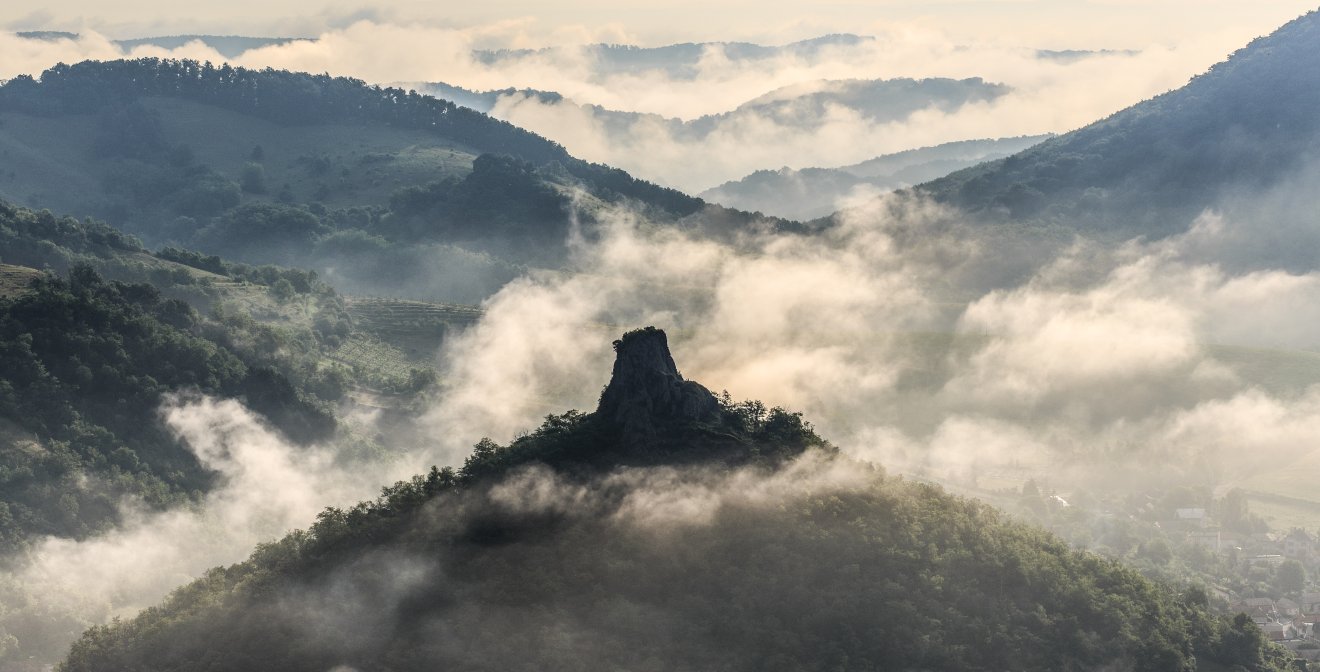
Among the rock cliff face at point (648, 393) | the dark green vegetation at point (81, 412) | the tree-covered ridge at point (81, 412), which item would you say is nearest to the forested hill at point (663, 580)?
the rock cliff face at point (648, 393)

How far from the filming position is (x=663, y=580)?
97938 mm

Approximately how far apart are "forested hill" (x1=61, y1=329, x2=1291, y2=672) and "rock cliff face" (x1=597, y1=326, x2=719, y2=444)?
190mm

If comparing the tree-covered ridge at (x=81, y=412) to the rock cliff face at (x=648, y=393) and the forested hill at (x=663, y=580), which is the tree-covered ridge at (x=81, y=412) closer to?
the forested hill at (x=663, y=580)

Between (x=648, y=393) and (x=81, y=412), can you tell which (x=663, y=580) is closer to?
(x=648, y=393)

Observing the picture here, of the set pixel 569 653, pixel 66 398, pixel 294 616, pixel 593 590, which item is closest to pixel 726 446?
pixel 593 590

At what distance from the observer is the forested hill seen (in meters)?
90.6

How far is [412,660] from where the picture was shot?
87062mm

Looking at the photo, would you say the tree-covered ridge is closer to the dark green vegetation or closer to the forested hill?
the dark green vegetation

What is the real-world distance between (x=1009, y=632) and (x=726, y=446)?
27.8m

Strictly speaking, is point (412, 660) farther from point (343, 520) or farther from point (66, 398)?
point (66, 398)

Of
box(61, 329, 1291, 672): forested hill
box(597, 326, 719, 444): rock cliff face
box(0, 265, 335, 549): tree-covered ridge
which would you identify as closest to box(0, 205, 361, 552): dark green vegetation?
box(0, 265, 335, 549): tree-covered ridge

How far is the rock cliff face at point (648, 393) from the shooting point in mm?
113562

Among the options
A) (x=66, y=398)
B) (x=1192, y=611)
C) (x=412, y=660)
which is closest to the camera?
(x=412, y=660)

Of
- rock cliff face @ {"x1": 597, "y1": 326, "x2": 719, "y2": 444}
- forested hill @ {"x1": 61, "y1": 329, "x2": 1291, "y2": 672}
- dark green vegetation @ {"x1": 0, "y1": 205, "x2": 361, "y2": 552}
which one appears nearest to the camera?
forested hill @ {"x1": 61, "y1": 329, "x2": 1291, "y2": 672}
